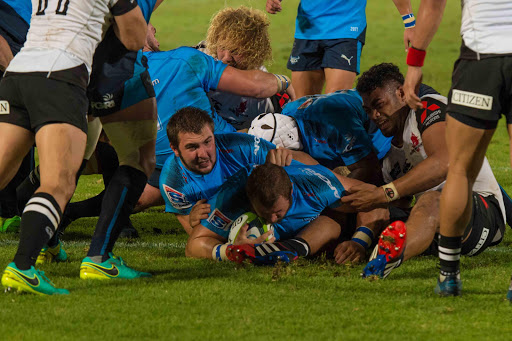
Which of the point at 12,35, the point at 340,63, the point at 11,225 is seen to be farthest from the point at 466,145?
the point at 340,63

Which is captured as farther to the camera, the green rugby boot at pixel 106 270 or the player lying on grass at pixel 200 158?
the player lying on grass at pixel 200 158

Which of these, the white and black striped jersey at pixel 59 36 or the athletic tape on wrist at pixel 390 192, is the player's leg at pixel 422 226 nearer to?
the athletic tape on wrist at pixel 390 192

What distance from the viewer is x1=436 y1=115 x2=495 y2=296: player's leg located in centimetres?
402

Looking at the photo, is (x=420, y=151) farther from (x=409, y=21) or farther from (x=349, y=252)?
(x=409, y=21)

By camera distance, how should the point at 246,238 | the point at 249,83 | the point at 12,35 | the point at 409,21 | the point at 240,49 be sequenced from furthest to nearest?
the point at 409,21 → the point at 240,49 → the point at 12,35 → the point at 249,83 → the point at 246,238

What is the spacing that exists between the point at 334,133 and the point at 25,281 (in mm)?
3122

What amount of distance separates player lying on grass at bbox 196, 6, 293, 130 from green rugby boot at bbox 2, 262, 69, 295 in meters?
3.05

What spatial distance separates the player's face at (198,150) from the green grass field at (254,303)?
657 mm

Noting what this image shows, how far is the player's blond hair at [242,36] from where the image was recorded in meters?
7.16

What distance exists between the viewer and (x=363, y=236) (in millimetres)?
5547

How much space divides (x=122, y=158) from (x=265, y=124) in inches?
71.9

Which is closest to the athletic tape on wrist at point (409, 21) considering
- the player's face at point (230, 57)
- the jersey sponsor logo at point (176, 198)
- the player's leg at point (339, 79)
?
the player's leg at point (339, 79)

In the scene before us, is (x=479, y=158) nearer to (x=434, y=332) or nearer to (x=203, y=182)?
(x=434, y=332)

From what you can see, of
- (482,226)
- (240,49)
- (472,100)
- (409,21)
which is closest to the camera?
(472,100)
